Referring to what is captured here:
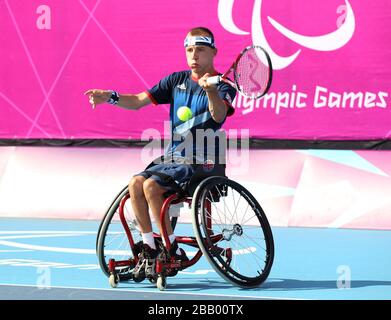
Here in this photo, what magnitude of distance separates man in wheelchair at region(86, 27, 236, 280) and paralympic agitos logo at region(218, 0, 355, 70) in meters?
3.46

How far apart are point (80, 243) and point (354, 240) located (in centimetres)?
246

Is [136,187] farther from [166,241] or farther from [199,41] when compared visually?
[199,41]

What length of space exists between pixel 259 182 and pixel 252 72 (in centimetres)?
372

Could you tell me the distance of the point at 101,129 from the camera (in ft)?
32.7

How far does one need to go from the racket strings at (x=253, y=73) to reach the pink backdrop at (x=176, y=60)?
3.66 meters

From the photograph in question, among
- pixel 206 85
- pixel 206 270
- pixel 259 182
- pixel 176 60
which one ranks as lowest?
pixel 206 270

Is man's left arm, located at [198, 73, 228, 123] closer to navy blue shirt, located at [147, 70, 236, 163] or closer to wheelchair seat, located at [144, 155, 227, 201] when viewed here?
navy blue shirt, located at [147, 70, 236, 163]

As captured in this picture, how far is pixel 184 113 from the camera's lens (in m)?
5.87

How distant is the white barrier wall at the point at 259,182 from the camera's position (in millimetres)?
8906

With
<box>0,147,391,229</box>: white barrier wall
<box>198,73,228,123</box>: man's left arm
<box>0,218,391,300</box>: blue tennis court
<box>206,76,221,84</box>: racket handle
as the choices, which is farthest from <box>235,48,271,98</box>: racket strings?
<box>0,147,391,229</box>: white barrier wall

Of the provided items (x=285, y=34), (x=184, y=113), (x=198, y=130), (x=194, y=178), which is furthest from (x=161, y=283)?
(x=285, y=34)

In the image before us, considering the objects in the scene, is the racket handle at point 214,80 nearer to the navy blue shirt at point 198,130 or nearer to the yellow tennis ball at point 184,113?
the navy blue shirt at point 198,130

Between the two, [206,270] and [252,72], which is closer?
[252,72]

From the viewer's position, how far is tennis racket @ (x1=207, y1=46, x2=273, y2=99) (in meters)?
5.49
